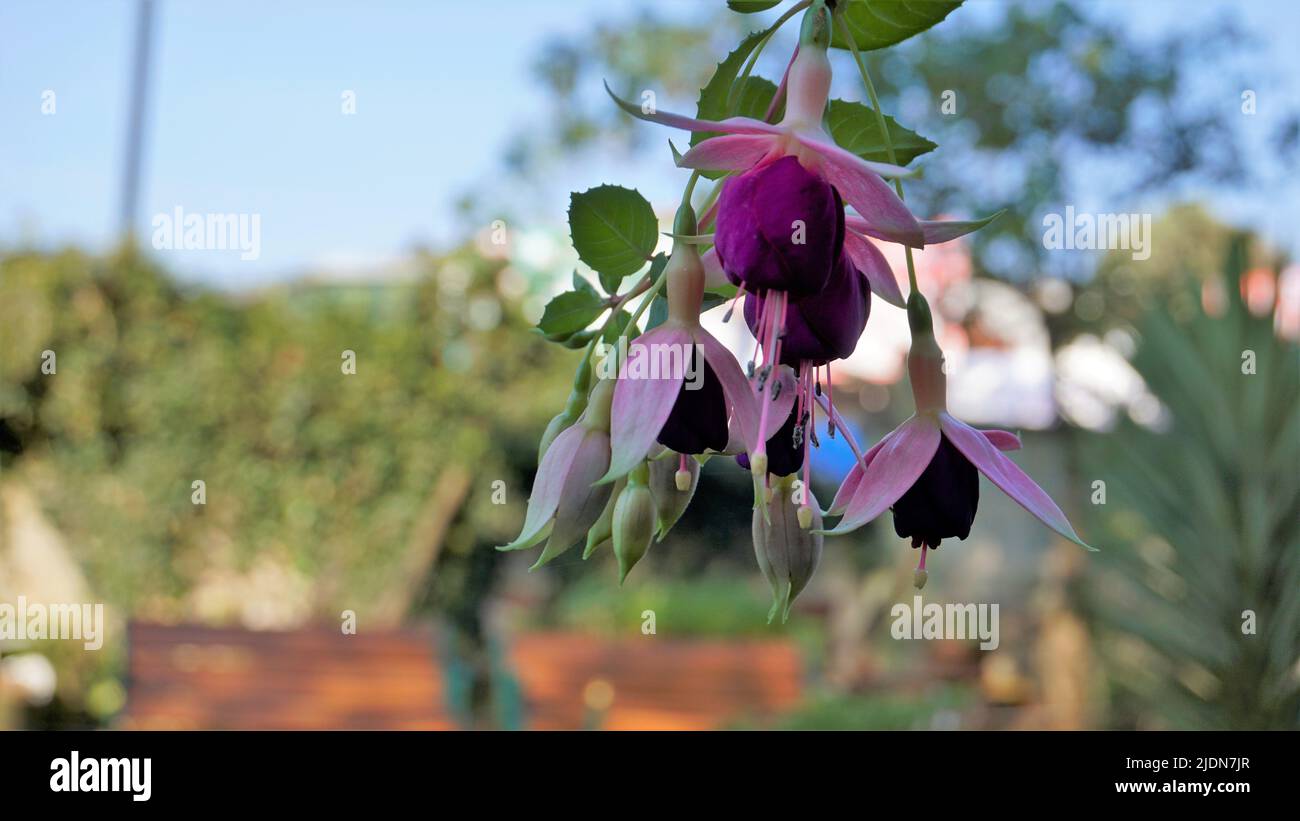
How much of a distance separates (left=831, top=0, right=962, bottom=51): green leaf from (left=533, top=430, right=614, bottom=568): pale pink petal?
156 mm

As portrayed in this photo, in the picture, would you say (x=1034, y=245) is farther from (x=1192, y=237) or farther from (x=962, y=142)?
(x=1192, y=237)

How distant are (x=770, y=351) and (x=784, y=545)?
93 millimetres

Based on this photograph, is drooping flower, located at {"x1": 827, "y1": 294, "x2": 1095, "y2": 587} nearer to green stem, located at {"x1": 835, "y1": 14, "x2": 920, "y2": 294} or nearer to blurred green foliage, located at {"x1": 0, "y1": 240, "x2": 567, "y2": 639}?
green stem, located at {"x1": 835, "y1": 14, "x2": 920, "y2": 294}

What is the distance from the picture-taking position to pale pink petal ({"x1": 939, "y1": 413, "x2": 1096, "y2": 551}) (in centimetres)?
34

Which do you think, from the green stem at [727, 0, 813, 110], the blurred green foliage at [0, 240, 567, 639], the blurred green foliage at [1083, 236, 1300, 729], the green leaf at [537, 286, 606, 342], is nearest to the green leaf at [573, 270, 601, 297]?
the green leaf at [537, 286, 606, 342]

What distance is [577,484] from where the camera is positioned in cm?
37

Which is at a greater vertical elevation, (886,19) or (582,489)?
(886,19)

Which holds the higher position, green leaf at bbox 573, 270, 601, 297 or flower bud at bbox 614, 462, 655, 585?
green leaf at bbox 573, 270, 601, 297

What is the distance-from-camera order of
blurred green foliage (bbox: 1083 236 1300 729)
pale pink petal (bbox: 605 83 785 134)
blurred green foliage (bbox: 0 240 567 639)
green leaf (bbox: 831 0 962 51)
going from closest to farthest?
1. pale pink petal (bbox: 605 83 785 134)
2. green leaf (bbox: 831 0 962 51)
3. blurred green foliage (bbox: 1083 236 1300 729)
4. blurred green foliage (bbox: 0 240 567 639)

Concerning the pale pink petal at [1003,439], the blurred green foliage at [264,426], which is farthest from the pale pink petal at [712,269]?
the blurred green foliage at [264,426]

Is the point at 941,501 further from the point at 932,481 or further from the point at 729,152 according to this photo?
the point at 729,152

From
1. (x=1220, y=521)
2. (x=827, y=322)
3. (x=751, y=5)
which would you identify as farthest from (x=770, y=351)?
(x=1220, y=521)

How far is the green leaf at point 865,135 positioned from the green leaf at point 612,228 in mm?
71
